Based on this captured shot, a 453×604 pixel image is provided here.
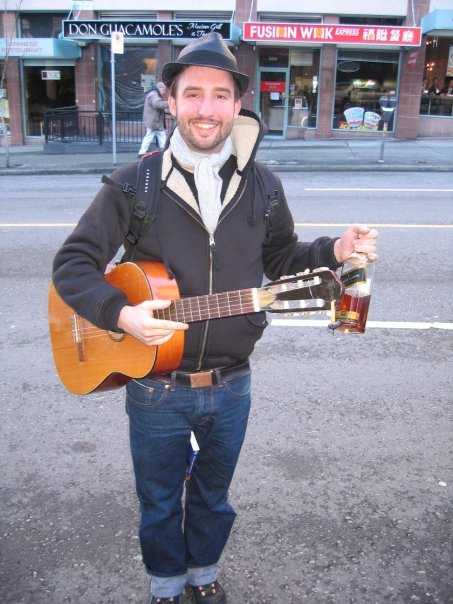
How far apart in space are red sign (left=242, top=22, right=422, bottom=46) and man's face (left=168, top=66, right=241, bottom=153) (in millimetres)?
18684

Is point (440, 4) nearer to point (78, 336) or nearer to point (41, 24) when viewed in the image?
point (41, 24)

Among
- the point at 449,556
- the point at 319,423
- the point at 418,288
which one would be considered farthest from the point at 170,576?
the point at 418,288

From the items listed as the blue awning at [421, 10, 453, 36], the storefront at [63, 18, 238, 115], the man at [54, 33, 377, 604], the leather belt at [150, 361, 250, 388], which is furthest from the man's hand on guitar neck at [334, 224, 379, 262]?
the blue awning at [421, 10, 453, 36]

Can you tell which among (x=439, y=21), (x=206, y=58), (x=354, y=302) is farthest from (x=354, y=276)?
(x=439, y=21)

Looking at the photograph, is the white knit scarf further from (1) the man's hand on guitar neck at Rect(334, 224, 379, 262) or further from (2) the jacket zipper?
(1) the man's hand on guitar neck at Rect(334, 224, 379, 262)

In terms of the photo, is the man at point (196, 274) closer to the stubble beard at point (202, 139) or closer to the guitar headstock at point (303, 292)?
the stubble beard at point (202, 139)

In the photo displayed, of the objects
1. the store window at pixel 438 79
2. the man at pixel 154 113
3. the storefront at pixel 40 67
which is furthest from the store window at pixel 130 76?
the store window at pixel 438 79

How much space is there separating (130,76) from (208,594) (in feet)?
68.9

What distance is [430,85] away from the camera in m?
21.5

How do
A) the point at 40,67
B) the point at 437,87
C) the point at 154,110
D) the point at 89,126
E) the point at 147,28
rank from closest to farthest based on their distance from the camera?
the point at 154,110 → the point at 147,28 → the point at 89,126 → the point at 437,87 → the point at 40,67

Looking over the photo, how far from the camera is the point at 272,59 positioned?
21.1 metres

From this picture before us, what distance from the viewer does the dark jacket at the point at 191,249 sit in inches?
85.4

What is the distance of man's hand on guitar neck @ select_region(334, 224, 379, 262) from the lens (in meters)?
2.28

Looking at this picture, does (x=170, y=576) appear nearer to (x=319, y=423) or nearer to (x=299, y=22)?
(x=319, y=423)
